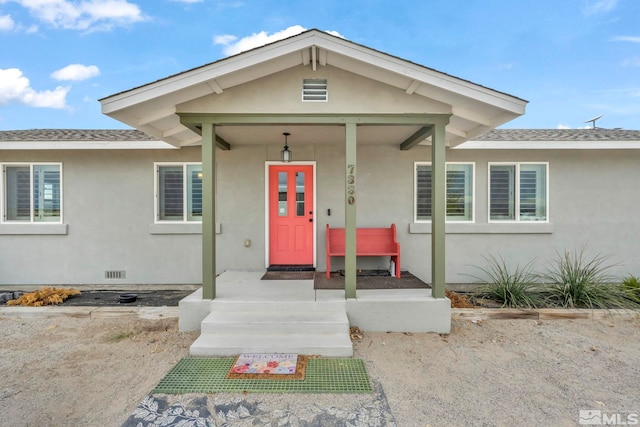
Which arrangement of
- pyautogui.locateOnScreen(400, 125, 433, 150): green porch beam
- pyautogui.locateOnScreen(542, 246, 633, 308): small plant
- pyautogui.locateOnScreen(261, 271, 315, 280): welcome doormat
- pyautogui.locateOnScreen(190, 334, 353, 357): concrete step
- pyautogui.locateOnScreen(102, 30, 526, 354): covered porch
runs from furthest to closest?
pyautogui.locateOnScreen(261, 271, 315, 280): welcome doormat, pyautogui.locateOnScreen(542, 246, 633, 308): small plant, pyautogui.locateOnScreen(400, 125, 433, 150): green porch beam, pyautogui.locateOnScreen(102, 30, 526, 354): covered porch, pyautogui.locateOnScreen(190, 334, 353, 357): concrete step

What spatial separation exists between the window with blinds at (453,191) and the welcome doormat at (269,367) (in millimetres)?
3897

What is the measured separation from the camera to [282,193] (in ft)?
20.5

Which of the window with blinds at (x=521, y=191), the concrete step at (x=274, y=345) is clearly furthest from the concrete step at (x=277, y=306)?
the window with blinds at (x=521, y=191)

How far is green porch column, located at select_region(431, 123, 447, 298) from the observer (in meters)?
4.21

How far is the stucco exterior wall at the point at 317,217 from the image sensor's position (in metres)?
6.14

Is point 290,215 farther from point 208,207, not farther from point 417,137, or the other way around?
point 417,137

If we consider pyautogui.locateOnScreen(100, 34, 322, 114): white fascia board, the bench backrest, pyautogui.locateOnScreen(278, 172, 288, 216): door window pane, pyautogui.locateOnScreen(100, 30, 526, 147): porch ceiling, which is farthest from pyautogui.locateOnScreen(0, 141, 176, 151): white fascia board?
the bench backrest

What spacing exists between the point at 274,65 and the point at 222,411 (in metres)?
3.75

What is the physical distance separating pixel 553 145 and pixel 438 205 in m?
3.29

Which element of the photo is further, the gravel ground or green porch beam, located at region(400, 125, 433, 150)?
green porch beam, located at region(400, 125, 433, 150)

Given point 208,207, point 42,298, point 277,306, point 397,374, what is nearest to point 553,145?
point 397,374

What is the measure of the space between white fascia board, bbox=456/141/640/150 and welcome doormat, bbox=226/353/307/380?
457 centimetres

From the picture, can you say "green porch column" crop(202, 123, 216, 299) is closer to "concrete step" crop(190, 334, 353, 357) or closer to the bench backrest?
"concrete step" crop(190, 334, 353, 357)

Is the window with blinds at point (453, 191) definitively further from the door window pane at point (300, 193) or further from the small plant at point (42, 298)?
the small plant at point (42, 298)
